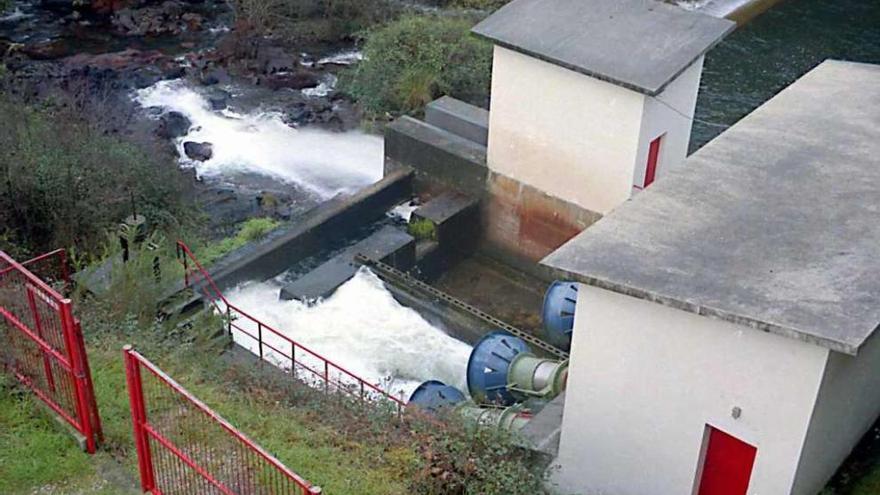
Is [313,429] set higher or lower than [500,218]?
higher

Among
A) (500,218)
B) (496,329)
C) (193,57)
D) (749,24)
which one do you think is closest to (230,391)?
(496,329)

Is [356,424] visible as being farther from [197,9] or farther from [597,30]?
[197,9]

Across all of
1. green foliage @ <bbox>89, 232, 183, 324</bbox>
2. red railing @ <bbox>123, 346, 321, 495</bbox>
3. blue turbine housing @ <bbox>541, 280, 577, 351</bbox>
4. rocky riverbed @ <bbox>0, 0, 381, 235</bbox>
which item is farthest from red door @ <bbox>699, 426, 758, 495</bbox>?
rocky riverbed @ <bbox>0, 0, 381, 235</bbox>

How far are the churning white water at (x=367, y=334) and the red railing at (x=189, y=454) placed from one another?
6.42m

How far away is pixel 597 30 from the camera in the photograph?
56.5 feet

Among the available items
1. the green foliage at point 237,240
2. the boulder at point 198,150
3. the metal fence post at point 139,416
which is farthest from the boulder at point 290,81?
the metal fence post at point 139,416

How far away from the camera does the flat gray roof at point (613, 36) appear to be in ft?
52.9

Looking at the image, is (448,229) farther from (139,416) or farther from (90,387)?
(139,416)

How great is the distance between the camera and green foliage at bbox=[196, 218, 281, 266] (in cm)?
1715

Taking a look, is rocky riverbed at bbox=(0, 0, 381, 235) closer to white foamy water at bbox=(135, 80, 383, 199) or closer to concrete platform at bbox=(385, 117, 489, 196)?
white foamy water at bbox=(135, 80, 383, 199)

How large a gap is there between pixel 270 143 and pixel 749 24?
17154 mm

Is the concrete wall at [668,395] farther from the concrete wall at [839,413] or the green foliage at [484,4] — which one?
the green foliage at [484,4]

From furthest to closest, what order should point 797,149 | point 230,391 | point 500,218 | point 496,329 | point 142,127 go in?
point 142,127, point 500,218, point 496,329, point 797,149, point 230,391

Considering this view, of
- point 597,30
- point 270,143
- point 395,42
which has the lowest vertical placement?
point 270,143
